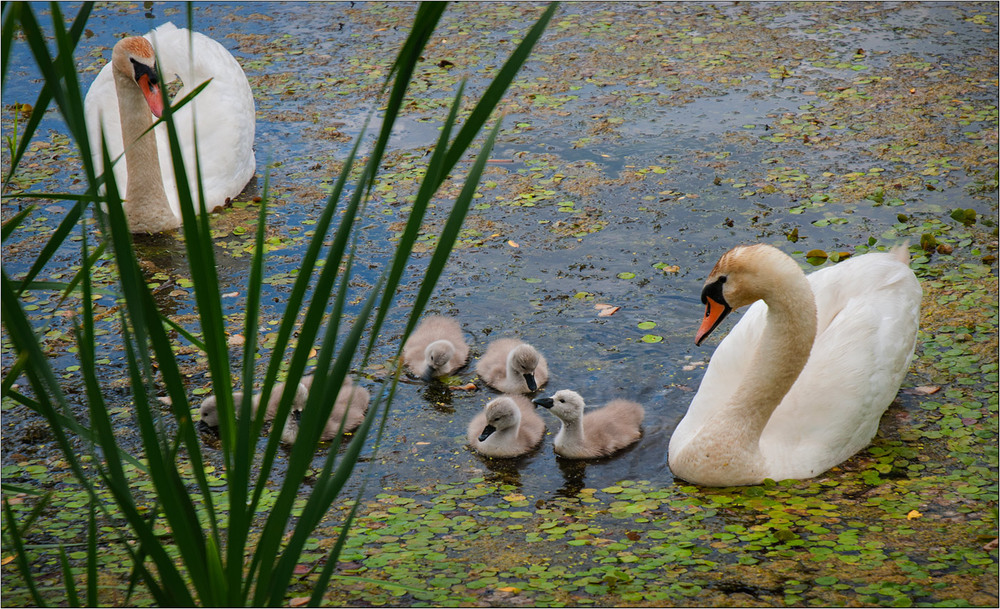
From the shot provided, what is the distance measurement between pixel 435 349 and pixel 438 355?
3cm

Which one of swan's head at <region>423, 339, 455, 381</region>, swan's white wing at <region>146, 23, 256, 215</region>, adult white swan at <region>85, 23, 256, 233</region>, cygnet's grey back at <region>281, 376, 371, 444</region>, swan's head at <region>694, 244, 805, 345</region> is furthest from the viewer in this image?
swan's white wing at <region>146, 23, 256, 215</region>

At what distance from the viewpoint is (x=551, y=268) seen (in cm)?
616

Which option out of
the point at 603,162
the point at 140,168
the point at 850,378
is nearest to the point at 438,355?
the point at 850,378

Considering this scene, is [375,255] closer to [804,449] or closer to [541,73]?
[804,449]

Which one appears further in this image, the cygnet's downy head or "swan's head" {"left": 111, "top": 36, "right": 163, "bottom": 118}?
"swan's head" {"left": 111, "top": 36, "right": 163, "bottom": 118}

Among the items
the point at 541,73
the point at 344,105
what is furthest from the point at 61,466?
the point at 541,73

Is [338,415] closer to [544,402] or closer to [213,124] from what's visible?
[544,402]

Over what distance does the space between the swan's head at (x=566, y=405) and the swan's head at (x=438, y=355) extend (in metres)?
0.71

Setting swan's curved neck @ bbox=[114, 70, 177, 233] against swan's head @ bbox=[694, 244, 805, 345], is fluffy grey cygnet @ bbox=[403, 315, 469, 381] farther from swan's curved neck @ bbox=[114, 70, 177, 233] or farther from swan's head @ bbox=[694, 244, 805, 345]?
swan's curved neck @ bbox=[114, 70, 177, 233]

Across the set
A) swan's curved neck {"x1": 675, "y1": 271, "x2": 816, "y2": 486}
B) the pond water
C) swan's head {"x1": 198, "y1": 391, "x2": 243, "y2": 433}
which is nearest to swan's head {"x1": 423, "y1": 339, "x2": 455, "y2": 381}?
the pond water

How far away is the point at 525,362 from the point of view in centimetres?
472

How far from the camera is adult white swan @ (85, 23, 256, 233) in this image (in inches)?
250

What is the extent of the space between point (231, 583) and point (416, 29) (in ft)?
3.63

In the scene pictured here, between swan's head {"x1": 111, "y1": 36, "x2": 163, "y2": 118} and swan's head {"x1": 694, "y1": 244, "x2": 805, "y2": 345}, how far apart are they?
149 inches
